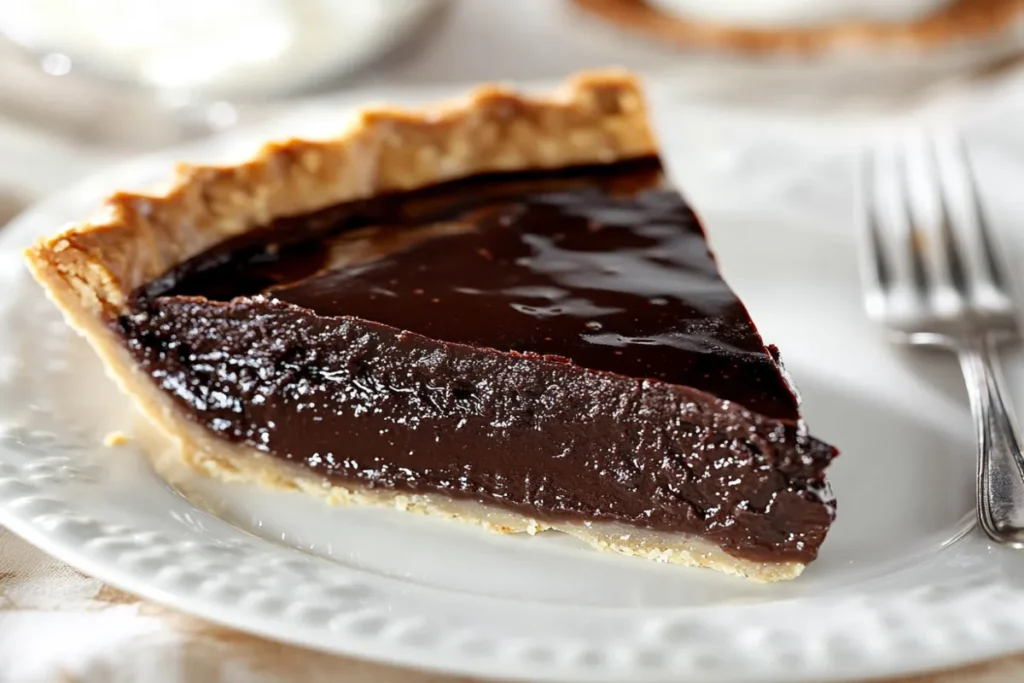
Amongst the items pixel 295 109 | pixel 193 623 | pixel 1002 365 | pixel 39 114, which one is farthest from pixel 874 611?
pixel 39 114

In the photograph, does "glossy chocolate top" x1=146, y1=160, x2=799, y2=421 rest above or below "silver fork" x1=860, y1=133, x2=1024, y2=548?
above

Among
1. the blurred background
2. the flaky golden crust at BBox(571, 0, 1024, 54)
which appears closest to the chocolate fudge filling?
the blurred background

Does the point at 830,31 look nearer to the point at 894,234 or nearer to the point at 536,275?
the point at 894,234

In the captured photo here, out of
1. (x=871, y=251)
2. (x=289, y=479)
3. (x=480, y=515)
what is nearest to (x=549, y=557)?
(x=480, y=515)

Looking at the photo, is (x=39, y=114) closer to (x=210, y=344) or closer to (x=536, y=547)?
(x=210, y=344)

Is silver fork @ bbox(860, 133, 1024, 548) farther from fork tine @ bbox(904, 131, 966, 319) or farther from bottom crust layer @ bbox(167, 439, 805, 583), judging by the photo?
bottom crust layer @ bbox(167, 439, 805, 583)

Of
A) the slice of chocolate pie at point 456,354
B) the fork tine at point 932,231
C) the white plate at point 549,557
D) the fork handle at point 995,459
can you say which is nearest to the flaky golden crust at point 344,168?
the slice of chocolate pie at point 456,354

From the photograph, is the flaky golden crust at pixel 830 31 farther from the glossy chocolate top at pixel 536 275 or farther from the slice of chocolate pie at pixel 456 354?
the slice of chocolate pie at pixel 456 354
